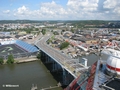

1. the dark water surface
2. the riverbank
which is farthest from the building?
the riverbank

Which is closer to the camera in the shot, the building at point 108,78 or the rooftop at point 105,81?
the rooftop at point 105,81

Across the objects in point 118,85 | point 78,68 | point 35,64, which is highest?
point 118,85

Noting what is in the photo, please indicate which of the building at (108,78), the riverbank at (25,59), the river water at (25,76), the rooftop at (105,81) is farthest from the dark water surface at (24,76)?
the rooftop at (105,81)

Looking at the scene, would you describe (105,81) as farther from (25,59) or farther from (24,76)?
(25,59)

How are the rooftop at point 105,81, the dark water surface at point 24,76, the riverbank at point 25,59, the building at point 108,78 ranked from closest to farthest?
the rooftop at point 105,81, the building at point 108,78, the dark water surface at point 24,76, the riverbank at point 25,59

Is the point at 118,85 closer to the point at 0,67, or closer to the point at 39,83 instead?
the point at 39,83

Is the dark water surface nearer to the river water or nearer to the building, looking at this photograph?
the river water

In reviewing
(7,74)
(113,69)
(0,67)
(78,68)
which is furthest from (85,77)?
(0,67)

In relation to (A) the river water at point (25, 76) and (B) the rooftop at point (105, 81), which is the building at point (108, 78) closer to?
(B) the rooftop at point (105, 81)
